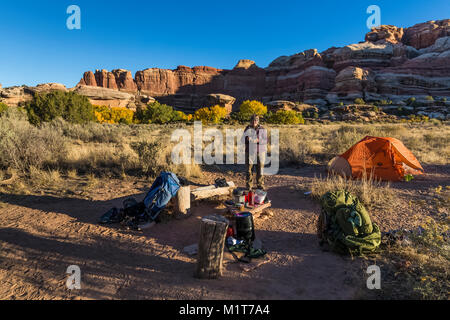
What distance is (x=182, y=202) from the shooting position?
4719 millimetres

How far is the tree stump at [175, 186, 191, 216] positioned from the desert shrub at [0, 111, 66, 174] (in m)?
5.00

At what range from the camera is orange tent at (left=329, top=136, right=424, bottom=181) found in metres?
6.59

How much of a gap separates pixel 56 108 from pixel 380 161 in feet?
60.0

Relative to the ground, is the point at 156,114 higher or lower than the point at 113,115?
lower

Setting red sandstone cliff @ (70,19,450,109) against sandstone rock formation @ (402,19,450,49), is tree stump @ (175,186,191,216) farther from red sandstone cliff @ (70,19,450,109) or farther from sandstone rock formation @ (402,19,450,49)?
sandstone rock formation @ (402,19,450,49)

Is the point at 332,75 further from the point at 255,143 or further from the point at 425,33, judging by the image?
the point at 255,143

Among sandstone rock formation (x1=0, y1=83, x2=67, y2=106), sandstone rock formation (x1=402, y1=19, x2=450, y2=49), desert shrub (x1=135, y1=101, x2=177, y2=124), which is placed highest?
sandstone rock formation (x1=402, y1=19, x2=450, y2=49)

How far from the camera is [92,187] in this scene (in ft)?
20.6

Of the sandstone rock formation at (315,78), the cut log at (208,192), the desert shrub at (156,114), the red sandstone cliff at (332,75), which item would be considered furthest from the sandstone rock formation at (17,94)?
the cut log at (208,192)

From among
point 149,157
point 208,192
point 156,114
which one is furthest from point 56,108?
point 156,114

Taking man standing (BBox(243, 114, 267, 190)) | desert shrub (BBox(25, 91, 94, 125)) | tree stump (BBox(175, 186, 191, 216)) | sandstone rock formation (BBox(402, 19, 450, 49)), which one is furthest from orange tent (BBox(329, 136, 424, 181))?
sandstone rock formation (BBox(402, 19, 450, 49))

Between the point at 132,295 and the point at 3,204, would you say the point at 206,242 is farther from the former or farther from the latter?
the point at 3,204

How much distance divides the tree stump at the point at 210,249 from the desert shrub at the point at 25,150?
21.3 ft
